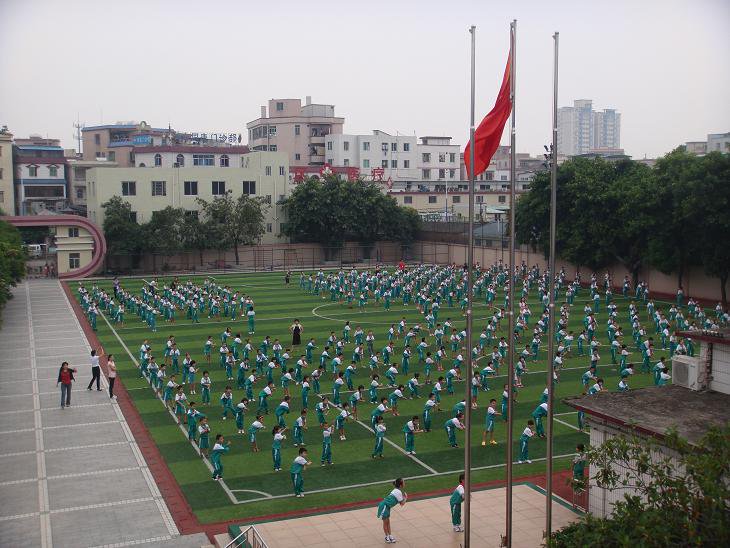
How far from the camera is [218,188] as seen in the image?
62094 mm

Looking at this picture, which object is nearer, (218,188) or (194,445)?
(194,445)

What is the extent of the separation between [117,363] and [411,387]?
1155 centimetres

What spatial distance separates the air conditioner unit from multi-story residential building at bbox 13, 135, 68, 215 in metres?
66.8

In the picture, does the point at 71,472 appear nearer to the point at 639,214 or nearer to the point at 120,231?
the point at 639,214

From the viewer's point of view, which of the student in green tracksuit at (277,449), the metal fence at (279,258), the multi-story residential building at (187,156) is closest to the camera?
the student in green tracksuit at (277,449)

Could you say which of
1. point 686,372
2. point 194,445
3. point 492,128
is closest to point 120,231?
point 194,445

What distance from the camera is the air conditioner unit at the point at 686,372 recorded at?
622 inches

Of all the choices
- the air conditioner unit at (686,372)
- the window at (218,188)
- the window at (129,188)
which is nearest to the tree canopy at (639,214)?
the air conditioner unit at (686,372)

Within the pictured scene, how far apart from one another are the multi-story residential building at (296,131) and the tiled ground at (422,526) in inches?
2989

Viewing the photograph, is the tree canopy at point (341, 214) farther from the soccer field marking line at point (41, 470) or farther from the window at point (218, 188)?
the soccer field marking line at point (41, 470)

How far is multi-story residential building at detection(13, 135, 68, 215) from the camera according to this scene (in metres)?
74.4

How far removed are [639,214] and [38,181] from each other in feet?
187

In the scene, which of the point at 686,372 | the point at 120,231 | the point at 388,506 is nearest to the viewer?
the point at 388,506

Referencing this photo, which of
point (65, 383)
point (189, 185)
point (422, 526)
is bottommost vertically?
point (422, 526)
